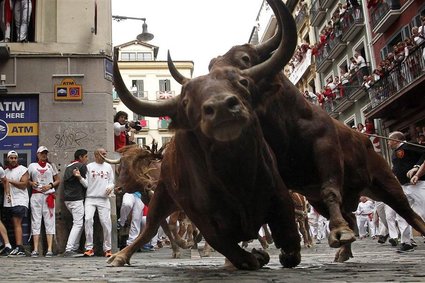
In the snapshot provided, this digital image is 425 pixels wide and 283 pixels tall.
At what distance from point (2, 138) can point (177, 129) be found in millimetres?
9359

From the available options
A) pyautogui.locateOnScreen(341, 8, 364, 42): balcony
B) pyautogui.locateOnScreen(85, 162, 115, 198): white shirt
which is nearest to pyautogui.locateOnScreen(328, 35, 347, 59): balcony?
pyautogui.locateOnScreen(341, 8, 364, 42): balcony

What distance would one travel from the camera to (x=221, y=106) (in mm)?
4027

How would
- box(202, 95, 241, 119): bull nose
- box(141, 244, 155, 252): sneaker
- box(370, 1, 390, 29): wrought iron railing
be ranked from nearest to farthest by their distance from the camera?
box(202, 95, 241, 119): bull nose, box(141, 244, 155, 252): sneaker, box(370, 1, 390, 29): wrought iron railing

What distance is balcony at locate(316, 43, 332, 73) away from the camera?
37.3 m

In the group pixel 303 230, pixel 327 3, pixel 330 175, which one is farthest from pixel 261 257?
pixel 327 3

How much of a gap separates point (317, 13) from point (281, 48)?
117 ft

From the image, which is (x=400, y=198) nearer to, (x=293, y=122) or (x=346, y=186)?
(x=346, y=186)

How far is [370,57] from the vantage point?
31109mm

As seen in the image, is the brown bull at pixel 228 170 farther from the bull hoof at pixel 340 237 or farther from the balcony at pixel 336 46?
the balcony at pixel 336 46

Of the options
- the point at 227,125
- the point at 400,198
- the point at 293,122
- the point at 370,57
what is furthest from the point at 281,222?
the point at 370,57

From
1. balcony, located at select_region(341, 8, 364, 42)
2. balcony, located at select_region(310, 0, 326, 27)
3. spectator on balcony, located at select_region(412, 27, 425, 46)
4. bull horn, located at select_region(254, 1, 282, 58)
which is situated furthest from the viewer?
balcony, located at select_region(310, 0, 326, 27)

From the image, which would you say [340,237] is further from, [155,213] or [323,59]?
[323,59]

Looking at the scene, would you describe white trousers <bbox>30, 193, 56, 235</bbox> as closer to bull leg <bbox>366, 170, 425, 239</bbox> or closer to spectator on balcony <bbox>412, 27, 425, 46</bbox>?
bull leg <bbox>366, 170, 425, 239</bbox>

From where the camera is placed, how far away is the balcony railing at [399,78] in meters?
22.9
